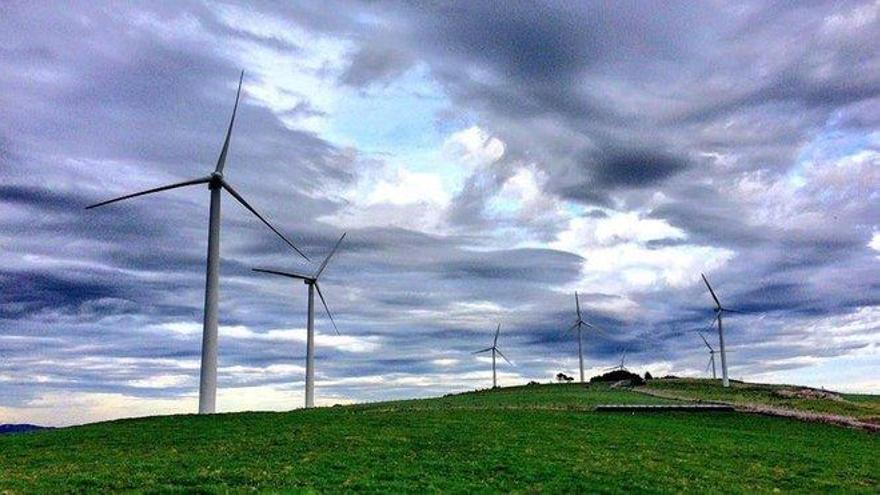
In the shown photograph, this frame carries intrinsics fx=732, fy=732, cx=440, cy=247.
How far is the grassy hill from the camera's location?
27359mm

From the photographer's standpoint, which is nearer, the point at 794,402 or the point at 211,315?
the point at 211,315

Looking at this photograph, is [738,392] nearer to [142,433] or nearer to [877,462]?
[877,462]

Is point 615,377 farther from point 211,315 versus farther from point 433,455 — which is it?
point 433,455

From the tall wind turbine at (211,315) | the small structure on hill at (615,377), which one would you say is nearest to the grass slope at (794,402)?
the small structure on hill at (615,377)

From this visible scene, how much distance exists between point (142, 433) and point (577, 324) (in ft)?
386

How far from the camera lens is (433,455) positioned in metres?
33.0

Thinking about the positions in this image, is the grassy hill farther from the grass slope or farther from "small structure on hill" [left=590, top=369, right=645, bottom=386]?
"small structure on hill" [left=590, top=369, right=645, bottom=386]

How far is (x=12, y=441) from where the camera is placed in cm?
4525

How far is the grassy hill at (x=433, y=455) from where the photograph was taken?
1077 inches

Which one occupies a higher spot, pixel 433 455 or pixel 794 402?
pixel 794 402

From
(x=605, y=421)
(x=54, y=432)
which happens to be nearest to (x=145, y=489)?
(x=54, y=432)

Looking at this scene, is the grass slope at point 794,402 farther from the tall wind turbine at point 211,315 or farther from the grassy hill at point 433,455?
the tall wind turbine at point 211,315

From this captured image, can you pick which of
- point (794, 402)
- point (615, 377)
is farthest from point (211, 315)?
point (615, 377)

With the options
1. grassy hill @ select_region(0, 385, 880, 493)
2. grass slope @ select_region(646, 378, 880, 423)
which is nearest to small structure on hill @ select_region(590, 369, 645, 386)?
grass slope @ select_region(646, 378, 880, 423)
